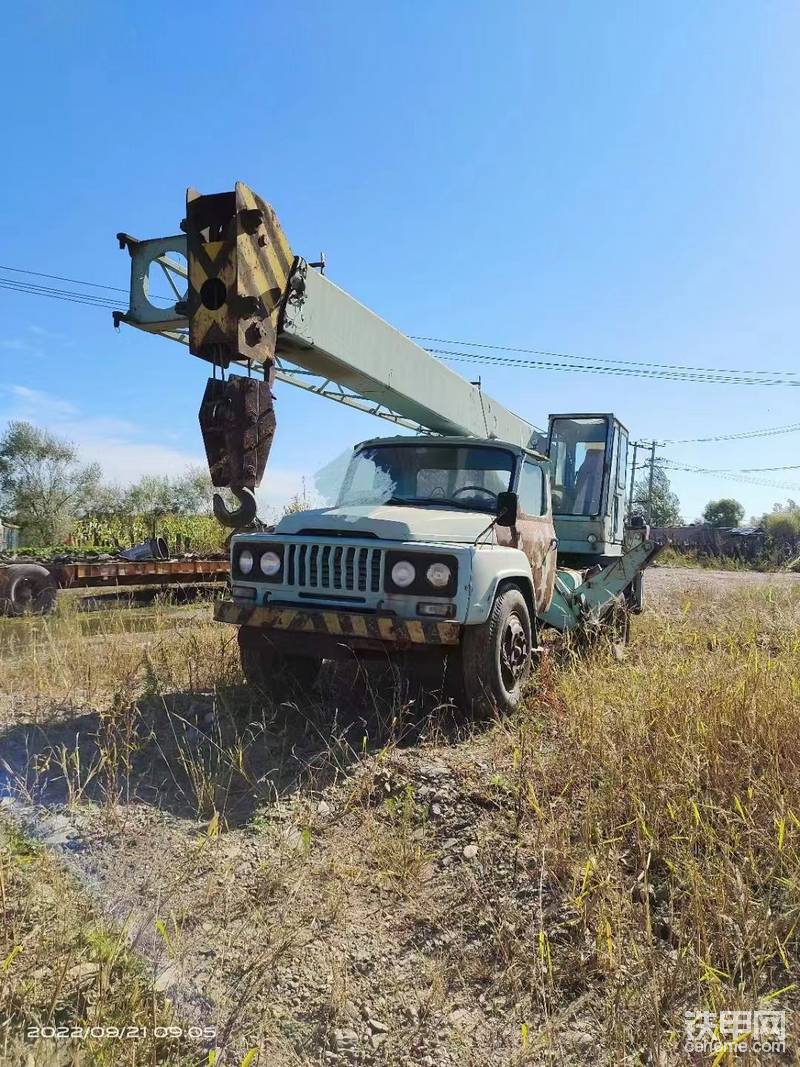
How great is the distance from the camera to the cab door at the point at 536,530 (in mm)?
5355

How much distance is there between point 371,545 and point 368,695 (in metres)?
1.25

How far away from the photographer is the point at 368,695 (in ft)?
16.3

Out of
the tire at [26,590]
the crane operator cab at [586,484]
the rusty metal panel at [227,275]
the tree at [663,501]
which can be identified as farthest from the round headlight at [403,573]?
the tree at [663,501]

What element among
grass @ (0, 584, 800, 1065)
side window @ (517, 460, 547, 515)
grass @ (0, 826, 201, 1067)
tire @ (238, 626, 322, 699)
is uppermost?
side window @ (517, 460, 547, 515)

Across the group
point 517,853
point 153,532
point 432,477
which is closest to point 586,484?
point 432,477

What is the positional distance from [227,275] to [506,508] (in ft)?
7.64

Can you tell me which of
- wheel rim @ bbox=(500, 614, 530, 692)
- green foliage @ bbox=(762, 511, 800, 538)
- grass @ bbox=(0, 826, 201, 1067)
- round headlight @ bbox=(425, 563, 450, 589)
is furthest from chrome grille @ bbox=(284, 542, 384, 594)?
green foliage @ bbox=(762, 511, 800, 538)

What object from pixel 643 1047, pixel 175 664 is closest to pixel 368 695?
pixel 175 664

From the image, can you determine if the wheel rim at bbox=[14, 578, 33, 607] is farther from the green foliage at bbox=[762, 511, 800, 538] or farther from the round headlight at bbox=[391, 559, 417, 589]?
the green foliage at bbox=[762, 511, 800, 538]

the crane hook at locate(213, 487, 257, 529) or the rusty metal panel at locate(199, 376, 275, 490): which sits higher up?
the rusty metal panel at locate(199, 376, 275, 490)

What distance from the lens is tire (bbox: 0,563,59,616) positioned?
11.1 metres

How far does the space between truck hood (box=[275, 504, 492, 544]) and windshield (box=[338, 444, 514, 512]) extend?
0.34 m

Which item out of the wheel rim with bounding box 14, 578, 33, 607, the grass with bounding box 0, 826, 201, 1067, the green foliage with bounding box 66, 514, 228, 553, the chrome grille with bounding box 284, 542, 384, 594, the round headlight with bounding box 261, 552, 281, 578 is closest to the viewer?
the grass with bounding box 0, 826, 201, 1067

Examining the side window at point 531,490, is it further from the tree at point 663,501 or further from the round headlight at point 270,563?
the tree at point 663,501
